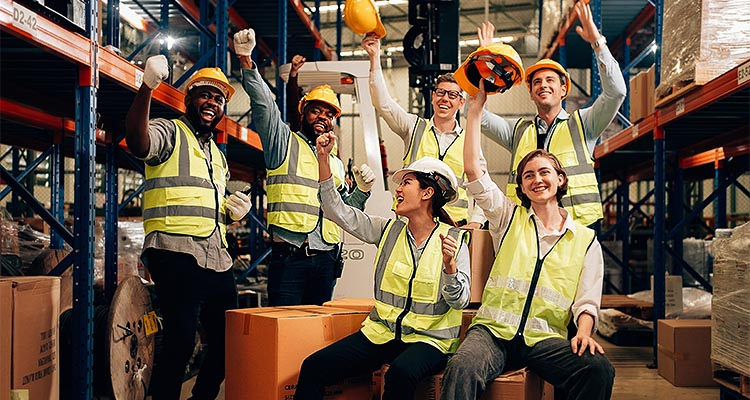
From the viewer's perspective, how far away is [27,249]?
662 centimetres

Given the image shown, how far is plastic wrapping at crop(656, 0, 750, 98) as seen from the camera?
189 inches

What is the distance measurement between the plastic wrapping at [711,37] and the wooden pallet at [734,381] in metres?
2.10

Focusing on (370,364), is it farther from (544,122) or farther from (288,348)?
(544,122)

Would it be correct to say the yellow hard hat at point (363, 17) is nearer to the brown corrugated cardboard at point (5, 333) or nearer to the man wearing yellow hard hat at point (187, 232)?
the man wearing yellow hard hat at point (187, 232)

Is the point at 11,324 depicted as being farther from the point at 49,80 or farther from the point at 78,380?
the point at 49,80

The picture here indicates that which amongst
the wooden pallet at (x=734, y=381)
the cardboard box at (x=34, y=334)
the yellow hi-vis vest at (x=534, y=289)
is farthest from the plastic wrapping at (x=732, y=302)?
the cardboard box at (x=34, y=334)

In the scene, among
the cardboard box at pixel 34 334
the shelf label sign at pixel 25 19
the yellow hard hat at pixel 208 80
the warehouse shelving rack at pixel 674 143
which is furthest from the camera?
the warehouse shelving rack at pixel 674 143

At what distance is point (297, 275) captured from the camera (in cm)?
439

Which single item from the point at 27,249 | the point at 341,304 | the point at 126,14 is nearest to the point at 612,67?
the point at 341,304

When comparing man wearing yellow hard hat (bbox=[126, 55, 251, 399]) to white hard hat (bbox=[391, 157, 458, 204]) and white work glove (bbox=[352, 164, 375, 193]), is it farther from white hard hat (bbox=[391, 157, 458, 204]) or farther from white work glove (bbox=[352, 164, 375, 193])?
white hard hat (bbox=[391, 157, 458, 204])

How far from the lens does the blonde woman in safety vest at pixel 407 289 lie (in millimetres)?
3295

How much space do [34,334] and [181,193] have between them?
1080 millimetres

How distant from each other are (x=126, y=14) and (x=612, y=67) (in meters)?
7.74

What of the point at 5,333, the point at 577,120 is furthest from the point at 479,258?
the point at 5,333
